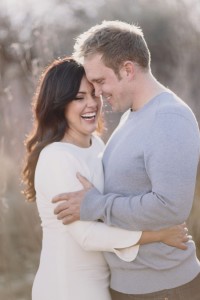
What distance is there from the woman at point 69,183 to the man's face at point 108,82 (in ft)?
0.31

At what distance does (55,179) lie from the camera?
7.58ft

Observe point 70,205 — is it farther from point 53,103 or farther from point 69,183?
point 53,103

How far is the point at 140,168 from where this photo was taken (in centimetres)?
221

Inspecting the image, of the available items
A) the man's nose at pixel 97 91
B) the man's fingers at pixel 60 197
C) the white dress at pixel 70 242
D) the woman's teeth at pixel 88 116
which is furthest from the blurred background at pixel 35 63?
the man's fingers at pixel 60 197


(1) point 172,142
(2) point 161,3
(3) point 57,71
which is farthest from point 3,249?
(2) point 161,3

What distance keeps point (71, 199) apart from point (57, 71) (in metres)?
0.51

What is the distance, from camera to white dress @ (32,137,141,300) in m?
2.29

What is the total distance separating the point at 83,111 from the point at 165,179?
55cm

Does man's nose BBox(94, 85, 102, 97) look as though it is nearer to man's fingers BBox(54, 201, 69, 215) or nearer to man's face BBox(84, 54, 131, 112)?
man's face BBox(84, 54, 131, 112)

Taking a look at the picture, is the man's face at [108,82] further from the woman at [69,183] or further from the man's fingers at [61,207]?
the man's fingers at [61,207]

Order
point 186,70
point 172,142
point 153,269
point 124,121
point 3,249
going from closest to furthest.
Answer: point 172,142 → point 153,269 → point 124,121 → point 3,249 → point 186,70

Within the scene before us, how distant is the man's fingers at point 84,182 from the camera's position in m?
2.30

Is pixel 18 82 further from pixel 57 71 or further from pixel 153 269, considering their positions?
pixel 153 269

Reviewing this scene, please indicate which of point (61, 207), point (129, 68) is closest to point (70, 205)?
point (61, 207)
